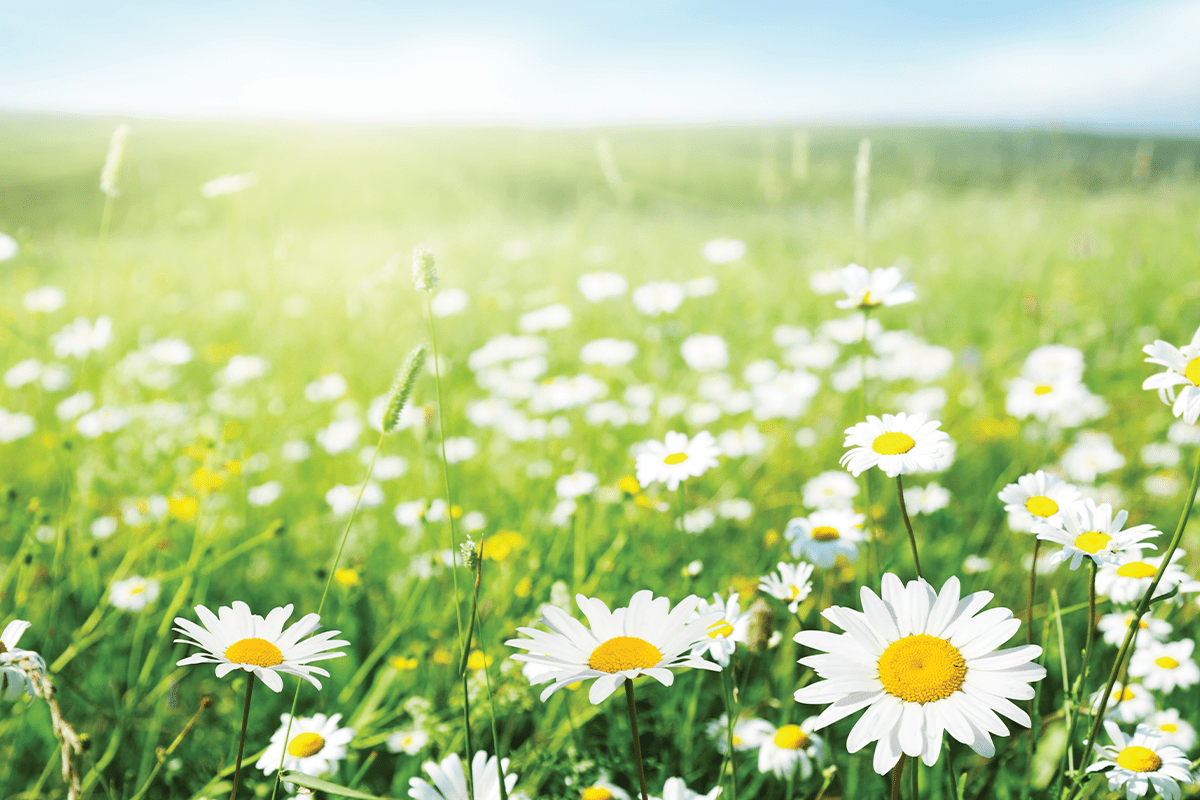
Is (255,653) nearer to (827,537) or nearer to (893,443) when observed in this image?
(893,443)

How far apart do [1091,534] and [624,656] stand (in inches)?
22.5

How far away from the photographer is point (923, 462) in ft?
2.89

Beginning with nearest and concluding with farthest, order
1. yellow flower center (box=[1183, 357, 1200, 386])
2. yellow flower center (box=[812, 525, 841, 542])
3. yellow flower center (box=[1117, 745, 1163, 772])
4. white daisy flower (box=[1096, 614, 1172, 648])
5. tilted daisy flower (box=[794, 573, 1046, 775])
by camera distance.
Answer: tilted daisy flower (box=[794, 573, 1046, 775]) → yellow flower center (box=[1183, 357, 1200, 386]) → yellow flower center (box=[1117, 745, 1163, 772]) → white daisy flower (box=[1096, 614, 1172, 648]) → yellow flower center (box=[812, 525, 841, 542])

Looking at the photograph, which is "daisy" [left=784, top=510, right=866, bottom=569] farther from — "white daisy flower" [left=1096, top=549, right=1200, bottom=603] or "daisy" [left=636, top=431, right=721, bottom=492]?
"white daisy flower" [left=1096, top=549, right=1200, bottom=603]

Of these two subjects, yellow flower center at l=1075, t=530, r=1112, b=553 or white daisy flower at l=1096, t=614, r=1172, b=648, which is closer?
yellow flower center at l=1075, t=530, r=1112, b=553

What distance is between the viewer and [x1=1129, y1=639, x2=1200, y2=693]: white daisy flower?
1.19 m

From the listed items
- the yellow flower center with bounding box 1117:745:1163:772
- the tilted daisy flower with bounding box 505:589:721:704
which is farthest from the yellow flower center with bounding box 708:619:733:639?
the yellow flower center with bounding box 1117:745:1163:772

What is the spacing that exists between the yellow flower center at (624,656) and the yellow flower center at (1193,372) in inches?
24.1

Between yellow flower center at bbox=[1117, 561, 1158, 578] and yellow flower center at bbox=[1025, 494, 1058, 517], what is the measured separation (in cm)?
18

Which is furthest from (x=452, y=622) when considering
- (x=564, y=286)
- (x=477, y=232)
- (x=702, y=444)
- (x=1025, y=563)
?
(x=477, y=232)

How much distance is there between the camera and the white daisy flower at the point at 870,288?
47.5 inches

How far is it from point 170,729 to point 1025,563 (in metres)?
1.77

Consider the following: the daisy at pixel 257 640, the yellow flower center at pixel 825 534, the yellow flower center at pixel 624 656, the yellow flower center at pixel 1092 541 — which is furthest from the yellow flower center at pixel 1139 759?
the daisy at pixel 257 640

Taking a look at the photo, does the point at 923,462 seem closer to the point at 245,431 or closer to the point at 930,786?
the point at 930,786
